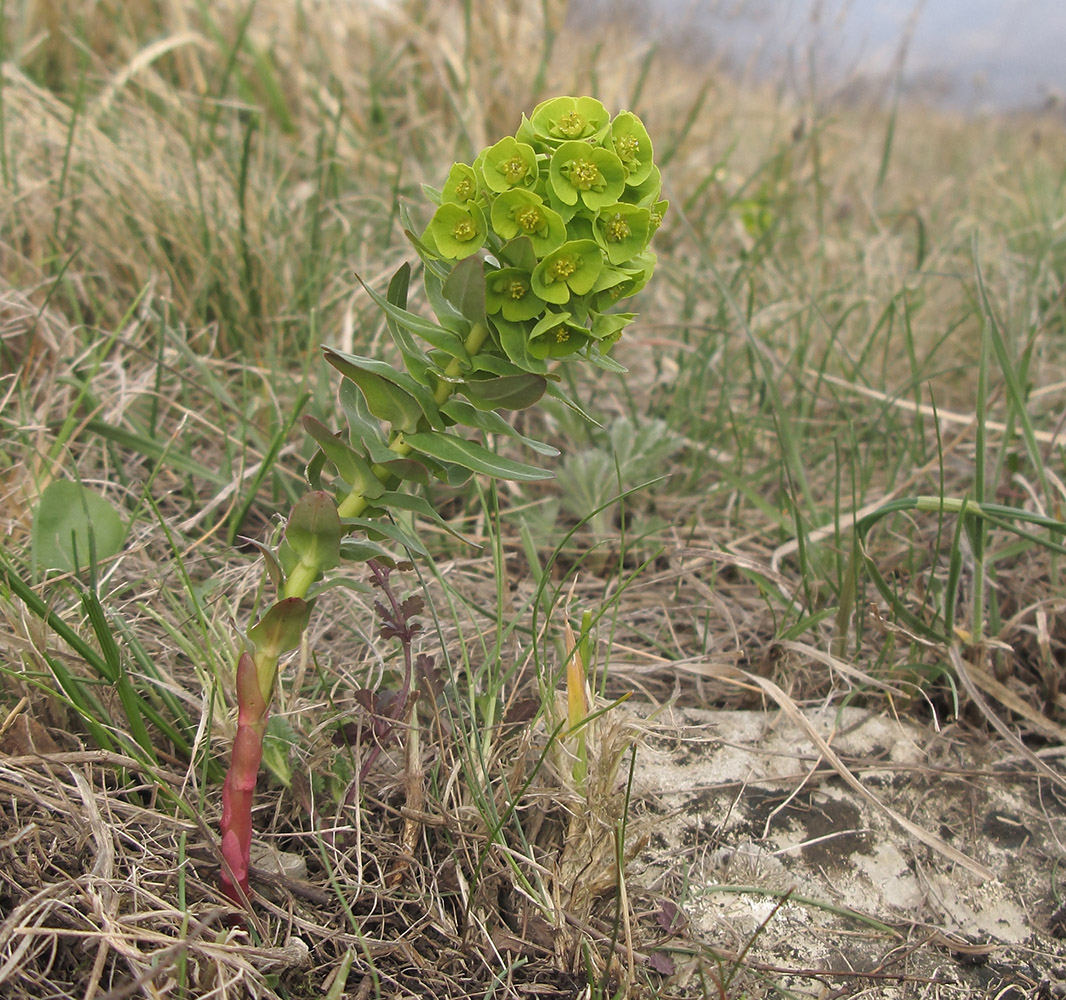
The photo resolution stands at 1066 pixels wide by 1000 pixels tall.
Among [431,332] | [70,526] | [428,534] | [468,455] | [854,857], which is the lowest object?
[854,857]

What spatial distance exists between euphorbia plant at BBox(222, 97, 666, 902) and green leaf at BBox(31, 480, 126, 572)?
0.69 metres

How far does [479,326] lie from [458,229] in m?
0.12

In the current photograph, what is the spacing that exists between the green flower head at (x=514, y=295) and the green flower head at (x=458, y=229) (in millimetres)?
46

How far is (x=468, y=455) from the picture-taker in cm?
111

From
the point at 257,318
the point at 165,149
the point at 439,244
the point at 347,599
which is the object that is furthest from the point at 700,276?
the point at 439,244

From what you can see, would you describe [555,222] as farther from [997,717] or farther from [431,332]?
[997,717]

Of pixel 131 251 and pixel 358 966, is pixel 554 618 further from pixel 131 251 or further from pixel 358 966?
pixel 131 251

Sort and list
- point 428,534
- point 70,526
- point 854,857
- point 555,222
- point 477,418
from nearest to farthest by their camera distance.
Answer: point 555,222 → point 477,418 → point 854,857 → point 70,526 → point 428,534

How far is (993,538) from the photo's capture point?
217 cm

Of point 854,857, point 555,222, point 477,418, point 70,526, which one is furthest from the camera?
point 70,526

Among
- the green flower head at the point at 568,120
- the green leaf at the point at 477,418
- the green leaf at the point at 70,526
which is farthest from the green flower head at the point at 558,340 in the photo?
the green leaf at the point at 70,526

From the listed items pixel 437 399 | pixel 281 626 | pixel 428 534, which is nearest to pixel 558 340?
pixel 437 399

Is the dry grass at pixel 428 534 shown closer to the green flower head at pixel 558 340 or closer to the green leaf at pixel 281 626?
the green leaf at pixel 281 626

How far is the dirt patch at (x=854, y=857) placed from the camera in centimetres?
135
